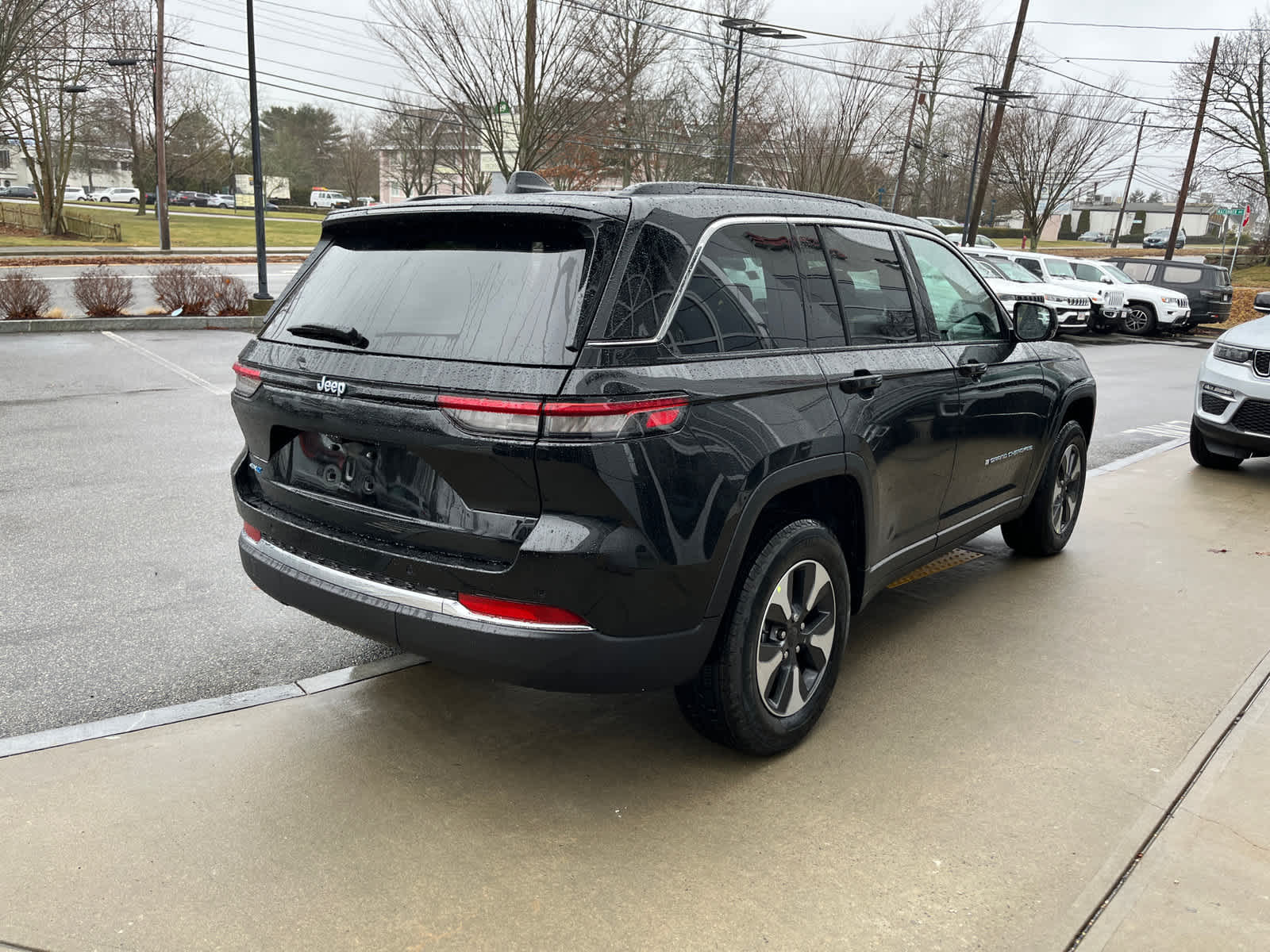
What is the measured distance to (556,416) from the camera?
2.56 meters

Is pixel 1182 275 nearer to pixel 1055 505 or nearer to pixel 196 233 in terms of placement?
pixel 1055 505

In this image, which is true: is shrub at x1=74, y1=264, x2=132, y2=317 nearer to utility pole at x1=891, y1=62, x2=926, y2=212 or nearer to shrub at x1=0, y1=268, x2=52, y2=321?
shrub at x1=0, y1=268, x2=52, y2=321

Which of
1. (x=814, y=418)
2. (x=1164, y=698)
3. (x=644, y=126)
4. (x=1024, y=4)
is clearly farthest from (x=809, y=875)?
(x=1024, y=4)

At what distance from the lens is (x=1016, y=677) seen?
4.05 m

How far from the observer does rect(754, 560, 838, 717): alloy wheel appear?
10.5ft

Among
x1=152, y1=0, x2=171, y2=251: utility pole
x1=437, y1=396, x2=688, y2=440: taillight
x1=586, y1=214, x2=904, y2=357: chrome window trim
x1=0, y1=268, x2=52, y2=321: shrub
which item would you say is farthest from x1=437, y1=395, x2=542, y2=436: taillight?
x1=152, y1=0, x2=171, y2=251: utility pole

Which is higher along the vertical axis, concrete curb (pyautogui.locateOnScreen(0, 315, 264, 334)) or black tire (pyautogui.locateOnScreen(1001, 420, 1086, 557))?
black tire (pyautogui.locateOnScreen(1001, 420, 1086, 557))

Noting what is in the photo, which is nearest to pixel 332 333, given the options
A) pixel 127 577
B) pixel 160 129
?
pixel 127 577

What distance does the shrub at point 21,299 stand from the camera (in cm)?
1446

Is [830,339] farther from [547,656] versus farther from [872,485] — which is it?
[547,656]

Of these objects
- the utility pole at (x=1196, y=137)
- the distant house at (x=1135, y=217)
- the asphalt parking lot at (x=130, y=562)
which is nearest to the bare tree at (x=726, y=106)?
the utility pole at (x=1196, y=137)

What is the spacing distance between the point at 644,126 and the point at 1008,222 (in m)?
68.3

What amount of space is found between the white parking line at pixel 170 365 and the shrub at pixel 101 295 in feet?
2.37

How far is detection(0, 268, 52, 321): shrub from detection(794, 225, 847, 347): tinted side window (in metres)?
14.5
